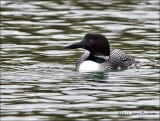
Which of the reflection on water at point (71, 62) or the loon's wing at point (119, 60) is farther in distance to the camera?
the loon's wing at point (119, 60)

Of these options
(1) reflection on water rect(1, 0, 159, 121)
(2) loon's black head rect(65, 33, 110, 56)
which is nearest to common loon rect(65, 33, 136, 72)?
(2) loon's black head rect(65, 33, 110, 56)

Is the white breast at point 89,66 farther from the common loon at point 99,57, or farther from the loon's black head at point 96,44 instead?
the loon's black head at point 96,44

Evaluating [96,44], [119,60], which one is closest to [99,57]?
[96,44]

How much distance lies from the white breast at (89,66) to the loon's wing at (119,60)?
323 mm

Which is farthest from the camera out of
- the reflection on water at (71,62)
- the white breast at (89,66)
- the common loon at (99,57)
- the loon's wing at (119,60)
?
the loon's wing at (119,60)

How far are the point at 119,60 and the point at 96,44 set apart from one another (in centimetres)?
53

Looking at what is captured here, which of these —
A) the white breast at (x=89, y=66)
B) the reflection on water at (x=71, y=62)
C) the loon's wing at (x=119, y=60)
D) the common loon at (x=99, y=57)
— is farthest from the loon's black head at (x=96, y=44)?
the reflection on water at (x=71, y=62)

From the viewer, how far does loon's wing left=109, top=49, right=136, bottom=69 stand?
13.8 m

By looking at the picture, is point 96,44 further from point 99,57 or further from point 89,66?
point 89,66

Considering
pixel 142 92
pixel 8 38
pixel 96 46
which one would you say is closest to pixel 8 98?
pixel 142 92

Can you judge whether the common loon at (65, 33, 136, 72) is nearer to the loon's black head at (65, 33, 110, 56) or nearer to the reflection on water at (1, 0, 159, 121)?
the loon's black head at (65, 33, 110, 56)

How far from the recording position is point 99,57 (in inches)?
548

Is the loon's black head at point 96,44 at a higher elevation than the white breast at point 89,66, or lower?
higher

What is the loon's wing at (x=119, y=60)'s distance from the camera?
45.3 ft
